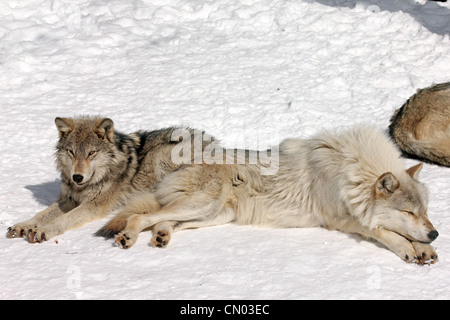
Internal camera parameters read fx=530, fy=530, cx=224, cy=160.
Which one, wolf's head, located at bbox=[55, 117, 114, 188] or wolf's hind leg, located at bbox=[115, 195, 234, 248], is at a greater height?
wolf's head, located at bbox=[55, 117, 114, 188]

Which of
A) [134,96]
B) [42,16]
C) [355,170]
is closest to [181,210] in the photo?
[355,170]

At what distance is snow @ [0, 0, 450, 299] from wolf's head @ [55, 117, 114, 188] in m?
0.59

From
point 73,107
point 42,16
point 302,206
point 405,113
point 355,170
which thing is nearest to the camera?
point 355,170

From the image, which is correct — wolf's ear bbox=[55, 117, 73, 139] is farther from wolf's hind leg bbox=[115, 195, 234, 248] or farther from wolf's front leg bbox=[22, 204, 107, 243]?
wolf's hind leg bbox=[115, 195, 234, 248]

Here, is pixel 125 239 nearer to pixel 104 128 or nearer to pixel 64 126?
pixel 104 128

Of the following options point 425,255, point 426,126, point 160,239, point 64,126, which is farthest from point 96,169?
point 426,126

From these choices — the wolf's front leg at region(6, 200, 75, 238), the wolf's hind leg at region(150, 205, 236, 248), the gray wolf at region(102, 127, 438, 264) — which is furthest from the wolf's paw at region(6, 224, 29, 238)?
the wolf's hind leg at region(150, 205, 236, 248)

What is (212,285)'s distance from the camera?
395cm

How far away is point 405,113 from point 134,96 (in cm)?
399

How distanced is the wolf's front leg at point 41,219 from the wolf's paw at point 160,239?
3.93 feet

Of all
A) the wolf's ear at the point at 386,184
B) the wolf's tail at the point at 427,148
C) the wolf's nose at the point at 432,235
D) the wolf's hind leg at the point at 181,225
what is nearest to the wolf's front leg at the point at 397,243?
the wolf's nose at the point at 432,235

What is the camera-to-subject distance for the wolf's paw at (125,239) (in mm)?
4680

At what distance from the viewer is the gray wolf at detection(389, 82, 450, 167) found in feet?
21.7

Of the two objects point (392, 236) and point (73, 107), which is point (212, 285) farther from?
point (73, 107)
